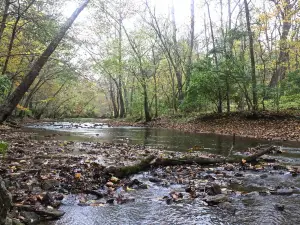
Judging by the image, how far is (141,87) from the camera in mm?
33938

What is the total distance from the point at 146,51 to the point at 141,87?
4316mm

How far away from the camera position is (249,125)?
19.6 metres

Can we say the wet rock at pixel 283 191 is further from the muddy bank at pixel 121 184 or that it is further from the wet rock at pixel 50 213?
the wet rock at pixel 50 213

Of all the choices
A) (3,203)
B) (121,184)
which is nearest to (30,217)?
(3,203)

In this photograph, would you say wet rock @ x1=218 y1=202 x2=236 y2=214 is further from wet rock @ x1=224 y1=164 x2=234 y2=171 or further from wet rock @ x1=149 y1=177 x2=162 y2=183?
wet rock @ x1=224 y1=164 x2=234 y2=171

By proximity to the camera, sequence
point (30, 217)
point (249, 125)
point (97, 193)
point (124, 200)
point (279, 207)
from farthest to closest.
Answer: point (249, 125) < point (97, 193) < point (124, 200) < point (279, 207) < point (30, 217)

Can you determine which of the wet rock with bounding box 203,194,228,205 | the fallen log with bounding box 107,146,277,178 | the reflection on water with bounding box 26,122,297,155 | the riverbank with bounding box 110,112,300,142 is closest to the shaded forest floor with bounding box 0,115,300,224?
the wet rock with bounding box 203,194,228,205

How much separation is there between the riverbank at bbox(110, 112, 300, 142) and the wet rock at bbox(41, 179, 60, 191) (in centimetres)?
1245

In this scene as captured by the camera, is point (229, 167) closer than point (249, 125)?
Yes

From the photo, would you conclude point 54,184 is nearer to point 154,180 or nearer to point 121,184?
point 121,184

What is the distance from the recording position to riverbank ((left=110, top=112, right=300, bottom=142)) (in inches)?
645

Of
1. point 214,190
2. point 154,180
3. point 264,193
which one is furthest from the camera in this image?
point 154,180

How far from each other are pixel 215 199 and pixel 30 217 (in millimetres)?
3114

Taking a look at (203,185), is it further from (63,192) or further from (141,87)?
(141,87)
